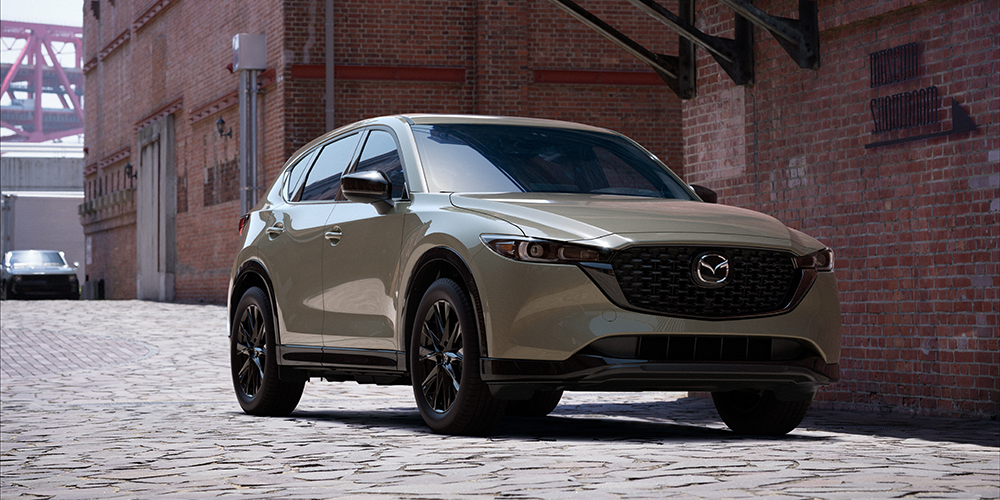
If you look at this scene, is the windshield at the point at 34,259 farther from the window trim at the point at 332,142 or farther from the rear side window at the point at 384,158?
the rear side window at the point at 384,158

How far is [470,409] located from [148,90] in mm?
31048

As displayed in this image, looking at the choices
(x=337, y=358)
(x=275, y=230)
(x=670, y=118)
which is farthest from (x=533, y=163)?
(x=670, y=118)

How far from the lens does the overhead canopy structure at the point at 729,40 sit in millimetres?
9484

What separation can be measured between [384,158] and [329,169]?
0.81m

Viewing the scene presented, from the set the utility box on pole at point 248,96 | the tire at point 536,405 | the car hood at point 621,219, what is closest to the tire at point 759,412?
the car hood at point 621,219

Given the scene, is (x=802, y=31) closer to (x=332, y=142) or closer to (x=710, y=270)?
(x=332, y=142)

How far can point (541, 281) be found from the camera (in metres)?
5.95

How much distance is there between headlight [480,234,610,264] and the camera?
594 centimetres

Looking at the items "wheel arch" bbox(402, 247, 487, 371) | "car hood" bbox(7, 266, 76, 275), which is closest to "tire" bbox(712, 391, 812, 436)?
"wheel arch" bbox(402, 247, 487, 371)

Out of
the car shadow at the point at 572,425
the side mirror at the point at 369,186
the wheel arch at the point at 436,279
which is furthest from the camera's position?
the side mirror at the point at 369,186

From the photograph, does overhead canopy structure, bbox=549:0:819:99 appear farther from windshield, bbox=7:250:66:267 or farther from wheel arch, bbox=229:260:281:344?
windshield, bbox=7:250:66:267

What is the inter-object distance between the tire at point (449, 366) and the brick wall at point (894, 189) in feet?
11.3

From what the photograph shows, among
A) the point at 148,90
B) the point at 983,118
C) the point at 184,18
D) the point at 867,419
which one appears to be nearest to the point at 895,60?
the point at 983,118

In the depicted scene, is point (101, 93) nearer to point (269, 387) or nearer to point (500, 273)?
point (269, 387)
